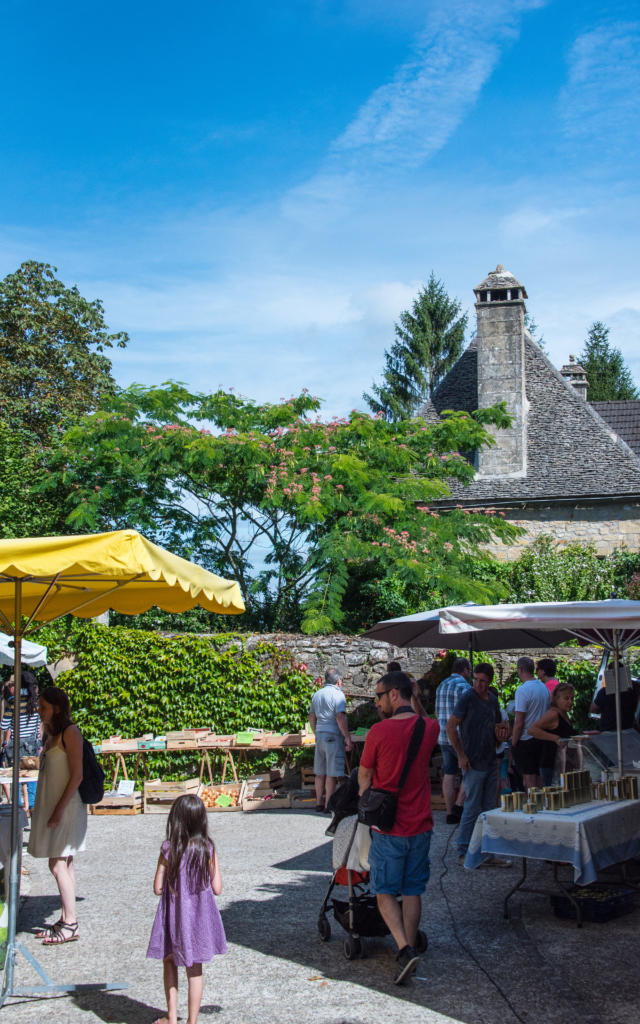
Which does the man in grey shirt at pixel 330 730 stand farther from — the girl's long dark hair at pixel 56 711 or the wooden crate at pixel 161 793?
the girl's long dark hair at pixel 56 711

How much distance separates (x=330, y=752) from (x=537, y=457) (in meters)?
13.4

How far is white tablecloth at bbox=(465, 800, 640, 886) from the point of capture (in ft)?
20.0

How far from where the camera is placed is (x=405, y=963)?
5230mm

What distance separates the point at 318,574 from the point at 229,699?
10.9 ft

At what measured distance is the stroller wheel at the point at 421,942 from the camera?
569 centimetres

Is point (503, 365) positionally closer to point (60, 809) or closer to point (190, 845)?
point (60, 809)

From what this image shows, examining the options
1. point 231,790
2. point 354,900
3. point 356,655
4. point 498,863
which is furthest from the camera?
point 356,655

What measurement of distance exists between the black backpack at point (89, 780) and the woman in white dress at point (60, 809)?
0.06 metres

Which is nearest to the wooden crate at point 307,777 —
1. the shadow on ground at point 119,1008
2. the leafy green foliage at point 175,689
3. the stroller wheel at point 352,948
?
the leafy green foliage at point 175,689

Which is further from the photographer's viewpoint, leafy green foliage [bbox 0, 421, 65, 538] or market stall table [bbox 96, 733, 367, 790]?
leafy green foliage [bbox 0, 421, 65, 538]

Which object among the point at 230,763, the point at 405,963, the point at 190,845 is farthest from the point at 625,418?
the point at 190,845

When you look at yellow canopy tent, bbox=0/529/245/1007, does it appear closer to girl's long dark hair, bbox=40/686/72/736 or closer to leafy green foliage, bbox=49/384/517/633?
girl's long dark hair, bbox=40/686/72/736

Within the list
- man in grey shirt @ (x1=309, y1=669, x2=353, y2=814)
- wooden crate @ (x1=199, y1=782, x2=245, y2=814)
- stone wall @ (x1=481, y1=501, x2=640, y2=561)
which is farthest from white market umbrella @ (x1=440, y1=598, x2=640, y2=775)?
stone wall @ (x1=481, y1=501, x2=640, y2=561)

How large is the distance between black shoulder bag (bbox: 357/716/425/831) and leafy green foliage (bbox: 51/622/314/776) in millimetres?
8177
